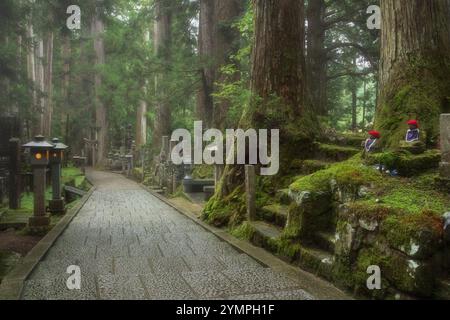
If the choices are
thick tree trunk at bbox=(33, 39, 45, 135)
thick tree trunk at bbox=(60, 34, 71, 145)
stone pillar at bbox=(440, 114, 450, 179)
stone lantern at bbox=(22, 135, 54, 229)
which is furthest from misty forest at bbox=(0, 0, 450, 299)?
thick tree trunk at bbox=(60, 34, 71, 145)

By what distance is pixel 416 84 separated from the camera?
630cm

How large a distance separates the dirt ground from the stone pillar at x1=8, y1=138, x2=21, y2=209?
3.09 metres

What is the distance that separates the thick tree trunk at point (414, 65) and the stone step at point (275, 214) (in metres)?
1.86

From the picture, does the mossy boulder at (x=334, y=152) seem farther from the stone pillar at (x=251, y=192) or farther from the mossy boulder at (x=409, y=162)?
the mossy boulder at (x=409, y=162)

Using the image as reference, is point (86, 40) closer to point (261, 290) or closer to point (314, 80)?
point (314, 80)

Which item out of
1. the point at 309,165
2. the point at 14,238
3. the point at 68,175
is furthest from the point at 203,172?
the point at 68,175

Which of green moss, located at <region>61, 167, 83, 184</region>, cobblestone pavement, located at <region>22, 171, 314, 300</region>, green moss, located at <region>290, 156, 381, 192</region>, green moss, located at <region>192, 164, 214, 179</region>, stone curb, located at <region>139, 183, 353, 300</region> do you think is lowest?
cobblestone pavement, located at <region>22, 171, 314, 300</region>

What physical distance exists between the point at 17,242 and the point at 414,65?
7.42 m

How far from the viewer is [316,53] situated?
1395 centimetres

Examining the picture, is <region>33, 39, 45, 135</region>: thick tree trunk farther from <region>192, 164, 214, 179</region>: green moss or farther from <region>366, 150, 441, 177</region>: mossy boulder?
<region>366, 150, 441, 177</region>: mossy boulder

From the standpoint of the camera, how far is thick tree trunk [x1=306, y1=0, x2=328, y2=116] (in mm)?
13650

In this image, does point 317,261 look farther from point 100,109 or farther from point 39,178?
point 100,109

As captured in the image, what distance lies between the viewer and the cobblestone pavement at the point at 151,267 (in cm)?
418
